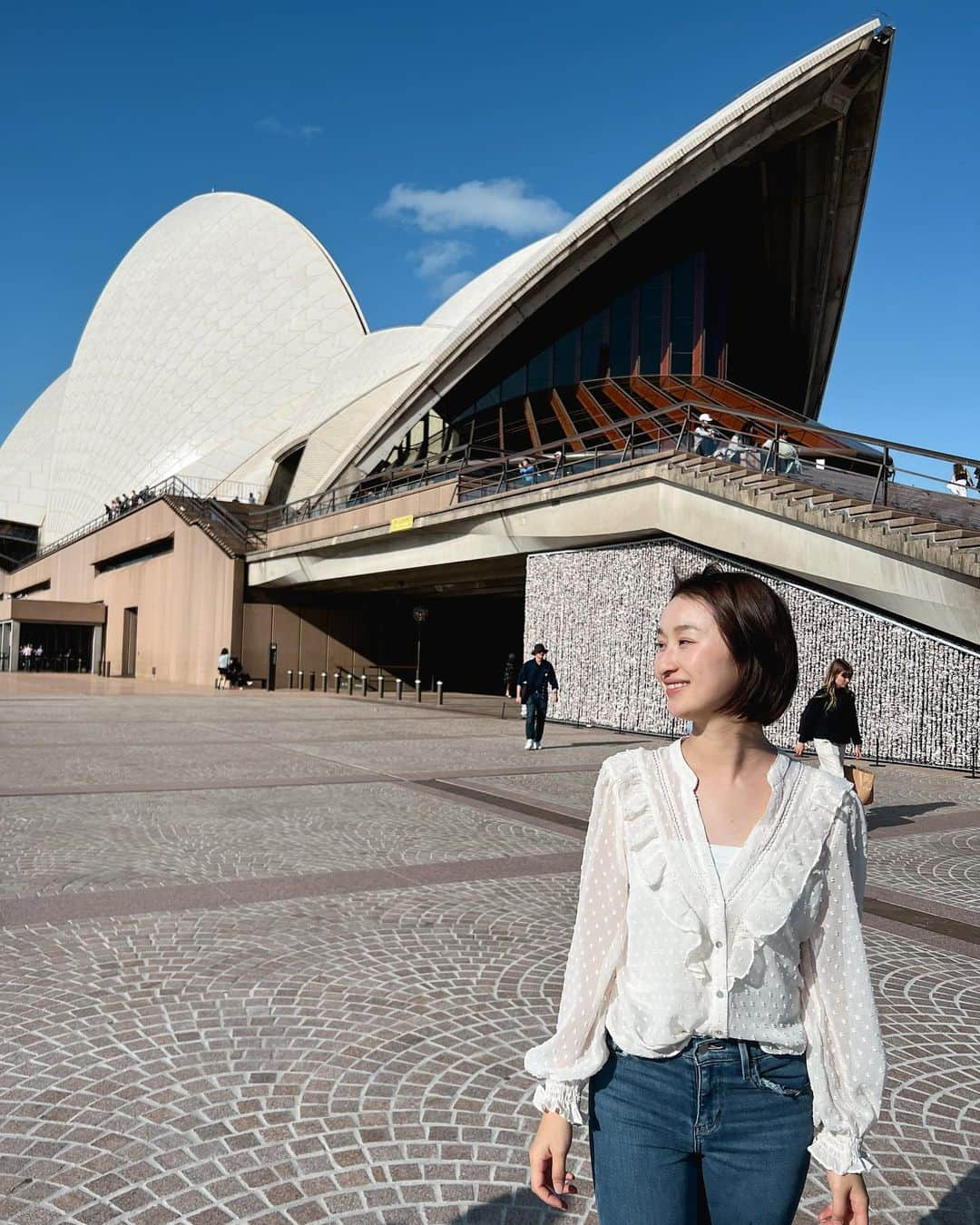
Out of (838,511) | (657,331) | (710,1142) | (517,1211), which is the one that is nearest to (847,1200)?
(710,1142)

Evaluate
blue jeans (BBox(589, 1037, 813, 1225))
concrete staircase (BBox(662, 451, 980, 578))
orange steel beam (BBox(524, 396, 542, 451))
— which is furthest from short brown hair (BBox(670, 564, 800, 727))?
orange steel beam (BBox(524, 396, 542, 451))

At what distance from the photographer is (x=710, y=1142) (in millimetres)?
1464

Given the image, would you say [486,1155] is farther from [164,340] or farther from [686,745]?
[164,340]

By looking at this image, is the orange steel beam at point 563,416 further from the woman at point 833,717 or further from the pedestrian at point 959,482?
the woman at point 833,717

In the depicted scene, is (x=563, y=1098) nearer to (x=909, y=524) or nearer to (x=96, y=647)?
(x=909, y=524)

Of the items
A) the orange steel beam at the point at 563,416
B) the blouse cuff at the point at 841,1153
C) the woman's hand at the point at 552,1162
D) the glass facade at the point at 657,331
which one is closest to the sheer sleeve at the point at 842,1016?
the blouse cuff at the point at 841,1153

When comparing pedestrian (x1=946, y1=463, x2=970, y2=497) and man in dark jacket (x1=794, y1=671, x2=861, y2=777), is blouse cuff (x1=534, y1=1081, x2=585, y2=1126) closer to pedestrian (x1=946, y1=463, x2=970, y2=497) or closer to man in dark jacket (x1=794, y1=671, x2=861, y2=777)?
man in dark jacket (x1=794, y1=671, x2=861, y2=777)

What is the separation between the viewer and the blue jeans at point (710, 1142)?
1467 millimetres

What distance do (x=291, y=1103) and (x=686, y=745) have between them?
2.11 meters

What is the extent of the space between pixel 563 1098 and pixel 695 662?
73 cm

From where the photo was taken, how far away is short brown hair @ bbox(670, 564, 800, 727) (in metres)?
1.62

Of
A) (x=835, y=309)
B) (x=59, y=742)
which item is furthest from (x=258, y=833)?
(x=835, y=309)

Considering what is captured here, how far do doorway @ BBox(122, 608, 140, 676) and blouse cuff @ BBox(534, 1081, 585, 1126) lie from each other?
42318mm

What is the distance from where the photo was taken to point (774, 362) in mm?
35062
